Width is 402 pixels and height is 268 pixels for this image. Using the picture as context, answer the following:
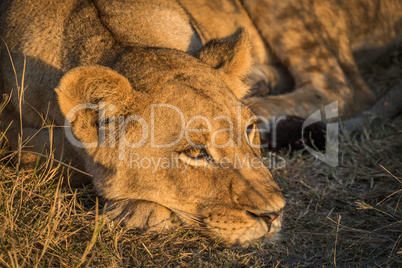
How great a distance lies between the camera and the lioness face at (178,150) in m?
2.46

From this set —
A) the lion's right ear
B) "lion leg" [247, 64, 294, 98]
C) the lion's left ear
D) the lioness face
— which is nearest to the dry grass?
the lioness face

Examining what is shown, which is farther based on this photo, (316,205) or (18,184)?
(316,205)

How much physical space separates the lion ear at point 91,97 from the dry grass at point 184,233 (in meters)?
0.39

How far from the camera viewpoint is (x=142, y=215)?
2678 mm

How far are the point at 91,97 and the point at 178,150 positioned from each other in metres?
0.52

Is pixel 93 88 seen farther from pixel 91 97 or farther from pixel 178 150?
pixel 178 150

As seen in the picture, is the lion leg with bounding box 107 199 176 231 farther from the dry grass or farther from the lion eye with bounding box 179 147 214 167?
the lion eye with bounding box 179 147 214 167

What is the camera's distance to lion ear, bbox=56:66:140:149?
2.36 meters

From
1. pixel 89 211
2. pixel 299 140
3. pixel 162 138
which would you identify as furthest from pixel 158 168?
pixel 299 140

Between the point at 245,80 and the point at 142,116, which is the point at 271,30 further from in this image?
the point at 142,116

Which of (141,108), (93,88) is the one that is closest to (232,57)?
(141,108)

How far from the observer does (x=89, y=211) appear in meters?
2.76

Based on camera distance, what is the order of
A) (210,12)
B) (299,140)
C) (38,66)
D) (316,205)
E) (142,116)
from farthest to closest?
(210,12), (299,140), (316,205), (38,66), (142,116)

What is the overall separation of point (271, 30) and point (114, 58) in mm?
2471
